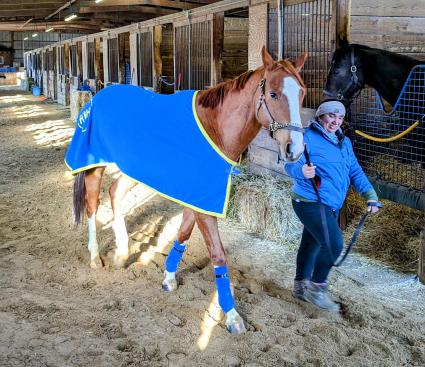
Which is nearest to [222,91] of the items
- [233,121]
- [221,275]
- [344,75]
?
[233,121]

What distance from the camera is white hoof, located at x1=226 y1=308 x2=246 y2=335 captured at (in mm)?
2445

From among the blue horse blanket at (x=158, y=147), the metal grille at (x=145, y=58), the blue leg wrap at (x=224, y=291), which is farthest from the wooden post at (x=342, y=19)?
the metal grille at (x=145, y=58)

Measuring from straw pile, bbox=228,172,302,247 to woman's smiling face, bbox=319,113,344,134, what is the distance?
1.47 metres

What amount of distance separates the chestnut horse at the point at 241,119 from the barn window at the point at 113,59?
7.25 meters

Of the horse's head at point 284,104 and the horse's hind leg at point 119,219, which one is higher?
the horse's head at point 284,104

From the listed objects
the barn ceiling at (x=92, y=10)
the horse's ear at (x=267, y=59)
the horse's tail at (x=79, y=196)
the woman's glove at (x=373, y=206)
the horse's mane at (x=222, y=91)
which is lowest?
the horse's tail at (x=79, y=196)

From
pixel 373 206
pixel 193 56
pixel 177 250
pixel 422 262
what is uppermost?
pixel 193 56

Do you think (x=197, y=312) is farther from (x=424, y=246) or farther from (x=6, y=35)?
(x=6, y=35)

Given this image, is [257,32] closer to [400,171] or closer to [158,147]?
[400,171]

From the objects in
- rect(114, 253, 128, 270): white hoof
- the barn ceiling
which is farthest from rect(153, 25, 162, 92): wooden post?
rect(114, 253, 128, 270): white hoof

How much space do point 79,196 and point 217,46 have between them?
286 cm

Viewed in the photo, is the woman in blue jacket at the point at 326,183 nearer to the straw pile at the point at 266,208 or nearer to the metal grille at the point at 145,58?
the straw pile at the point at 266,208

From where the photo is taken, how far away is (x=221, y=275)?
2.55m

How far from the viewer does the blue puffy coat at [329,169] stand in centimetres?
252
